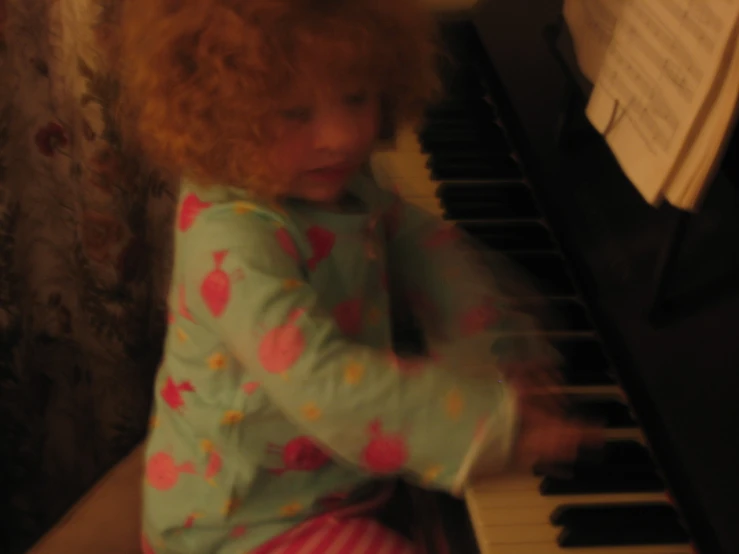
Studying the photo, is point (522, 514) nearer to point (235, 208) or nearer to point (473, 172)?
point (235, 208)

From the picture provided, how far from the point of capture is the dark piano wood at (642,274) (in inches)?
31.5

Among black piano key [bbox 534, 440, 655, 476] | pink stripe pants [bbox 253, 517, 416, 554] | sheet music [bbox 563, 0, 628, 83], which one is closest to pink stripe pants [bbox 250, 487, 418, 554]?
pink stripe pants [bbox 253, 517, 416, 554]

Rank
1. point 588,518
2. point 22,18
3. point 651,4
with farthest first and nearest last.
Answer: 1. point 22,18
2. point 651,4
3. point 588,518

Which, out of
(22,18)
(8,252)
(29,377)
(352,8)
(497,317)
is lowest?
(29,377)

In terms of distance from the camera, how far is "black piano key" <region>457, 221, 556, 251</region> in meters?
1.11

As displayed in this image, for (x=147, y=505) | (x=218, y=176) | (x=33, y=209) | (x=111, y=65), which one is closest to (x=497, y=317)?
(x=218, y=176)

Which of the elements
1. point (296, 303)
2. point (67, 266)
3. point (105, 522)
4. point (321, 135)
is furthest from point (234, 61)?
point (67, 266)

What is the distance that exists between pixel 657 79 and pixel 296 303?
1.37ft

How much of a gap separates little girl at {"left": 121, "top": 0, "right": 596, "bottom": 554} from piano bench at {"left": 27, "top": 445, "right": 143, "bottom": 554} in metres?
0.08

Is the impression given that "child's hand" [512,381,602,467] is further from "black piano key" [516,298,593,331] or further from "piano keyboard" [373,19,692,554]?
"black piano key" [516,298,593,331]

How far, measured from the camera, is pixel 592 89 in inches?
41.9

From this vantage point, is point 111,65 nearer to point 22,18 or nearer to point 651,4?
point 22,18

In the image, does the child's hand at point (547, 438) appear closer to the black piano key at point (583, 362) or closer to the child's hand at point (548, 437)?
the child's hand at point (548, 437)

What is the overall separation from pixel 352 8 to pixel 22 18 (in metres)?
0.63
